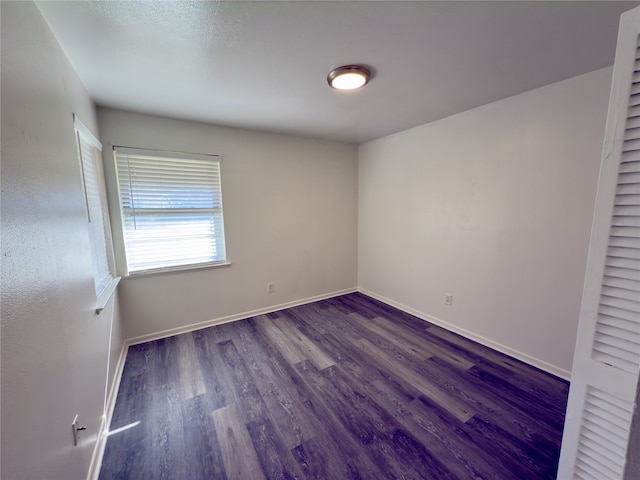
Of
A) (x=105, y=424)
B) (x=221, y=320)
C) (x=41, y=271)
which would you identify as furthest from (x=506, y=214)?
(x=105, y=424)

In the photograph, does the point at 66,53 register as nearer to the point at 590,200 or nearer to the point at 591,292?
the point at 591,292

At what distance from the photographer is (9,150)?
84cm

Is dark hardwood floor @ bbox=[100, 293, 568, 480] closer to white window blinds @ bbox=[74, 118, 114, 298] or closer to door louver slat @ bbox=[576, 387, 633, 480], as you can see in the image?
door louver slat @ bbox=[576, 387, 633, 480]

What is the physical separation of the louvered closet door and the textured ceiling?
706 mm

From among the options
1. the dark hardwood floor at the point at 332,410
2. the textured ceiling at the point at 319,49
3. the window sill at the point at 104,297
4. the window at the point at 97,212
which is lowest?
the dark hardwood floor at the point at 332,410

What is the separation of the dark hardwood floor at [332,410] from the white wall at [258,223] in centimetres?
46

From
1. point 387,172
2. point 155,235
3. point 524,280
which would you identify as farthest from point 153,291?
point 524,280

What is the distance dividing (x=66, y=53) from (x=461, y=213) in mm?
3329

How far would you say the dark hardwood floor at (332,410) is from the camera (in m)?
1.39

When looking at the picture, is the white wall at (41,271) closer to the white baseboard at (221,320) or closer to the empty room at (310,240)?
the empty room at (310,240)

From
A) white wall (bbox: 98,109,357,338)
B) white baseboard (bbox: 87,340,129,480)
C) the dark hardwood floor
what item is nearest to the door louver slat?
the dark hardwood floor

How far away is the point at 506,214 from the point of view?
2305 mm

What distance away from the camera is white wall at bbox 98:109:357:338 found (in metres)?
2.60

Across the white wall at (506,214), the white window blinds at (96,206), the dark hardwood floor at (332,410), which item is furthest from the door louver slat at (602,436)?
the white window blinds at (96,206)
